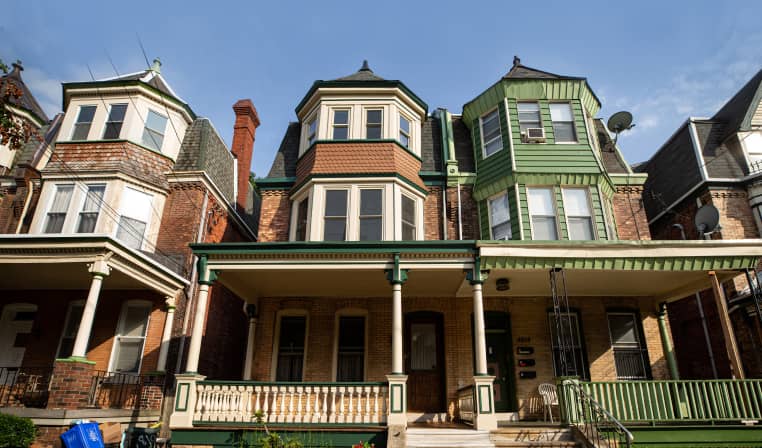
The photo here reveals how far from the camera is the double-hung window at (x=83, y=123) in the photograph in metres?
14.9

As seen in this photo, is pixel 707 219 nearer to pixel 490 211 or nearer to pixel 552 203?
pixel 552 203

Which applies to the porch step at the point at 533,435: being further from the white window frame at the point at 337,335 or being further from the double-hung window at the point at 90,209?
the double-hung window at the point at 90,209

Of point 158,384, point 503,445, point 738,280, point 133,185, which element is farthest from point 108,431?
point 738,280

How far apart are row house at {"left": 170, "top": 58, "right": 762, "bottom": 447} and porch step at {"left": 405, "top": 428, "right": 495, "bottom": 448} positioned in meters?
0.04

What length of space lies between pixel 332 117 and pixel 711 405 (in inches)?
476

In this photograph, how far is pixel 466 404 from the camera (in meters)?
10.5

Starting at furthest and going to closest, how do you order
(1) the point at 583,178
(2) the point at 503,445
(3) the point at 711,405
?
(1) the point at 583,178 < (3) the point at 711,405 < (2) the point at 503,445

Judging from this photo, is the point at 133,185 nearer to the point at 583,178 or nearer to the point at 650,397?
the point at 583,178

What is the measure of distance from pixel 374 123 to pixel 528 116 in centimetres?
475

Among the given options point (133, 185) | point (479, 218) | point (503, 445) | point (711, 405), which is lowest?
point (503, 445)

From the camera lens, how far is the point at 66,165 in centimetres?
1427

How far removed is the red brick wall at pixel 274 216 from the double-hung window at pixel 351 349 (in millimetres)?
3132

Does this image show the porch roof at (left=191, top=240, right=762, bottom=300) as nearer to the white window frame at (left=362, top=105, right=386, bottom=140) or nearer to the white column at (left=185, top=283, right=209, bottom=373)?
the white column at (left=185, top=283, right=209, bottom=373)

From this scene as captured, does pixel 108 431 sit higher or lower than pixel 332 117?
lower
